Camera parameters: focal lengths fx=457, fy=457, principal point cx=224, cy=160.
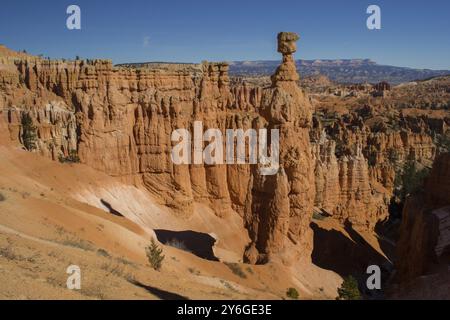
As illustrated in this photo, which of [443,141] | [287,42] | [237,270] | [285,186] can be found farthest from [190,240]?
[443,141]

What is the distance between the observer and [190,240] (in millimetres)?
32375

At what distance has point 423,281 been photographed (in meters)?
16.9

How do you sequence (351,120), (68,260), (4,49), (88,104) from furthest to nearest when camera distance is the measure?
(351,120)
(4,49)
(88,104)
(68,260)

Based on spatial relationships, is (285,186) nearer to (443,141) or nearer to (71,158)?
(71,158)

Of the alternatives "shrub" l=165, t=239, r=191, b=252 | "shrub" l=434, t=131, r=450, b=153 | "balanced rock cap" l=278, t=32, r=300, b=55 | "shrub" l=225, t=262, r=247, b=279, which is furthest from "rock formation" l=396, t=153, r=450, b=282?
"shrub" l=434, t=131, r=450, b=153

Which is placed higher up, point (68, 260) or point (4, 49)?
point (4, 49)

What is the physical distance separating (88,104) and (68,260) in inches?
929

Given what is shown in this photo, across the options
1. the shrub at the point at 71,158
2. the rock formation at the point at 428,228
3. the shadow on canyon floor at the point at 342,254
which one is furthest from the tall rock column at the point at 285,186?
the shrub at the point at 71,158

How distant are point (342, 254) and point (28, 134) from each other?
23.5 metres

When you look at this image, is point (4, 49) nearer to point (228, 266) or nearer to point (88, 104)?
point (88, 104)

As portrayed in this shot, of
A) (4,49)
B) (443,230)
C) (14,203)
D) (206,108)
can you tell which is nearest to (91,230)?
(14,203)

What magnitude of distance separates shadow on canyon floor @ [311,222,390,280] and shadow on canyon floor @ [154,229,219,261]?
7.06m

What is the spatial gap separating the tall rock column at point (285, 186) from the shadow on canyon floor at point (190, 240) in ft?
19.9

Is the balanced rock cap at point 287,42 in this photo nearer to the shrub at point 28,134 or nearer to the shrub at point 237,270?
the shrub at point 237,270
